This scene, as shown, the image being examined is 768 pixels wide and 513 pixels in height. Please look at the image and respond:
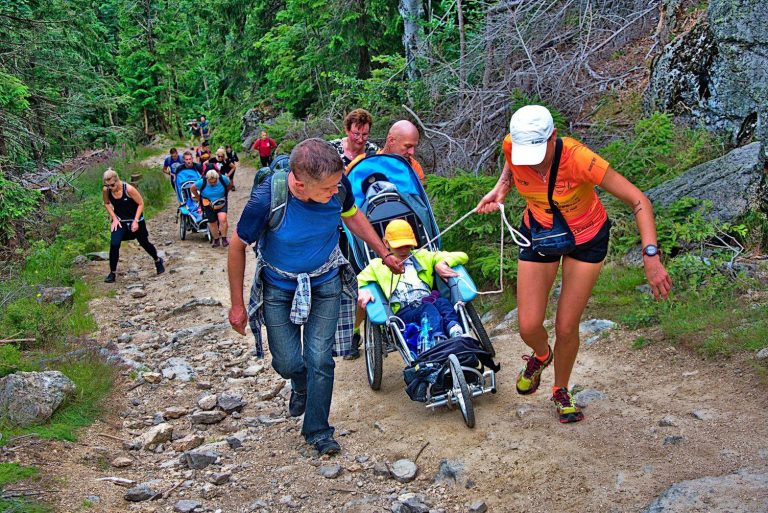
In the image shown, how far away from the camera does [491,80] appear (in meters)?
11.7

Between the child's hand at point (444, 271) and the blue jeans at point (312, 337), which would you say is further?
the child's hand at point (444, 271)

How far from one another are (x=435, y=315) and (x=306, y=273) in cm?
136

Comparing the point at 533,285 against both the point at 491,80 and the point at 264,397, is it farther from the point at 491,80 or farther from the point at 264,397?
the point at 491,80

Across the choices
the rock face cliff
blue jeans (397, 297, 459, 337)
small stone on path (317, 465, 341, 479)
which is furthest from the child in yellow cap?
the rock face cliff

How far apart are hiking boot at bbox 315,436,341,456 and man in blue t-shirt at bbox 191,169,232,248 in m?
9.39

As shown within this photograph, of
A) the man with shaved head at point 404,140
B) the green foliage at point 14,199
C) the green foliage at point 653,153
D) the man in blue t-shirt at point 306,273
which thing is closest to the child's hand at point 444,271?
the man in blue t-shirt at point 306,273

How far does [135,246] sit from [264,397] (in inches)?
363

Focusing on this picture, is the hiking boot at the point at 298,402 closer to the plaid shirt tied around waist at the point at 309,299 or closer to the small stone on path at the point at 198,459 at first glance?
the plaid shirt tied around waist at the point at 309,299

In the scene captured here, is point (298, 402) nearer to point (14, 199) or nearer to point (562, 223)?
point (562, 223)

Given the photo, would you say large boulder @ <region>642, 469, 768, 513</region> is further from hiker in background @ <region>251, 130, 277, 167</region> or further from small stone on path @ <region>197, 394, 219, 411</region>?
hiker in background @ <region>251, 130, 277, 167</region>

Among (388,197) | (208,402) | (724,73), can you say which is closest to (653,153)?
(724,73)

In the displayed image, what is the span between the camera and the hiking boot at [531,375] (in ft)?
17.3

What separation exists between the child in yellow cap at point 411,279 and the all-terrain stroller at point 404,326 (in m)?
0.07

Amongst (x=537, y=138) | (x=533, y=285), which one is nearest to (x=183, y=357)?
(x=533, y=285)
